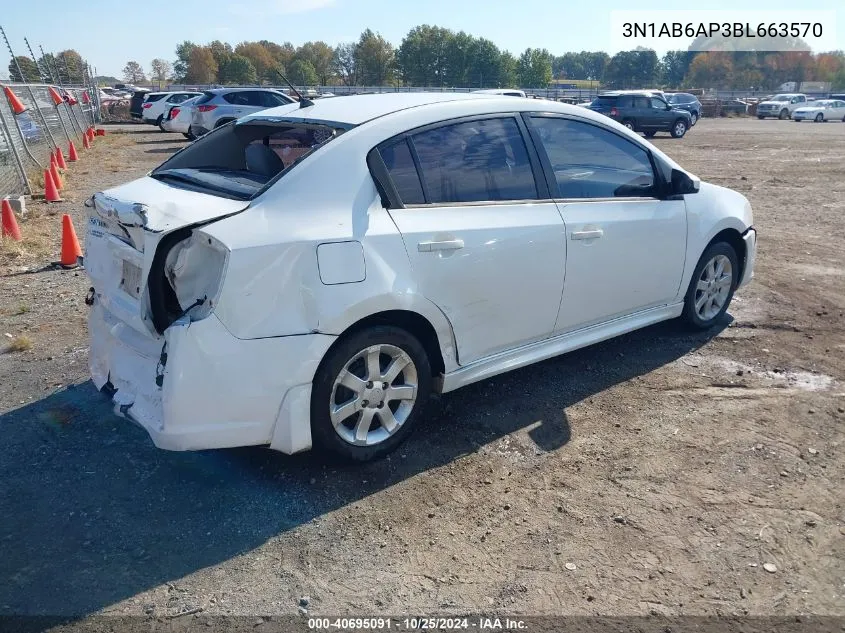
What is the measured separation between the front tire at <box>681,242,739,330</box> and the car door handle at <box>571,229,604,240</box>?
132cm

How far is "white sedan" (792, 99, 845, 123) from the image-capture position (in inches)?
1599

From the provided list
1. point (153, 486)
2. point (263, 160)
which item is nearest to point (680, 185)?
point (263, 160)

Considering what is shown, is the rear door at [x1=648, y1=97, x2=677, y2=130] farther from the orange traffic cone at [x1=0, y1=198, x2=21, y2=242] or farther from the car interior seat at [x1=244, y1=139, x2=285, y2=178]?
the car interior seat at [x1=244, y1=139, x2=285, y2=178]

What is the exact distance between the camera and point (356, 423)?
354 centimetres

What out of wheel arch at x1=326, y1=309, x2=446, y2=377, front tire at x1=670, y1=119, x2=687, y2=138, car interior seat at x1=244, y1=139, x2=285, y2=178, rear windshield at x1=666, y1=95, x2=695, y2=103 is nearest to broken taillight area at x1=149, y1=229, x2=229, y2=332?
wheel arch at x1=326, y1=309, x2=446, y2=377

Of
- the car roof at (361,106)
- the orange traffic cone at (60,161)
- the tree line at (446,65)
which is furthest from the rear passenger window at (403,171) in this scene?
the tree line at (446,65)

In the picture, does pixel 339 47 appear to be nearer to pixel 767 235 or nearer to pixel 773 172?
pixel 773 172

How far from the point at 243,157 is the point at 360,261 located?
1525 mm

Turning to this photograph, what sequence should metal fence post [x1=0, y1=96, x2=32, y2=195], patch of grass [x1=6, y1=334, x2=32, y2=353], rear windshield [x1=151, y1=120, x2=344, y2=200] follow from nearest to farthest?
rear windshield [x1=151, y1=120, x2=344, y2=200] < patch of grass [x1=6, y1=334, x2=32, y2=353] < metal fence post [x1=0, y1=96, x2=32, y2=195]

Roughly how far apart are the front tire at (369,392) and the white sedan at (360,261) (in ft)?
0.03

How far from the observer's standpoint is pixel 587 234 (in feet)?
13.8

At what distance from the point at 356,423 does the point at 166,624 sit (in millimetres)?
1288

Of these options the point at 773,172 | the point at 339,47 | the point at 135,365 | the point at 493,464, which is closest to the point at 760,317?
the point at 493,464

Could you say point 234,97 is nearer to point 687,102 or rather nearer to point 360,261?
Result: point 360,261
